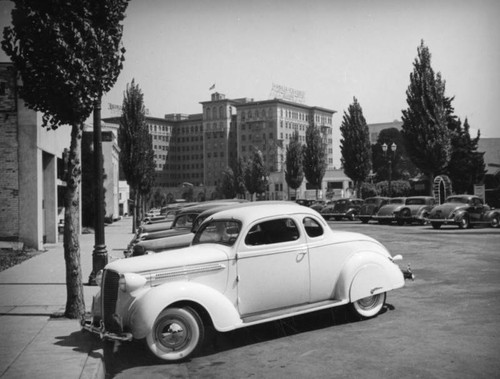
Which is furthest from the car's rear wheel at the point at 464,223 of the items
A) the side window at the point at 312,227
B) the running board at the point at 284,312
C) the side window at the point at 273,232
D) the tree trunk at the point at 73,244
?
the tree trunk at the point at 73,244

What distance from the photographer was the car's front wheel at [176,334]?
226 inches

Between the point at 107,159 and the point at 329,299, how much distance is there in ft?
121

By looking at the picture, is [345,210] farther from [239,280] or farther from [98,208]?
[239,280]

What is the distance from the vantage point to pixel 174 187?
162000mm

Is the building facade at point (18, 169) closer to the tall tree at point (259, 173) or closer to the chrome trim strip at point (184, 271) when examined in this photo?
the chrome trim strip at point (184, 271)

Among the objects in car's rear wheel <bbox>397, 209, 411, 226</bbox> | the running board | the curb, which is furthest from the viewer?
car's rear wheel <bbox>397, 209, 411, 226</bbox>

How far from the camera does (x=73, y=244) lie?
778 centimetres

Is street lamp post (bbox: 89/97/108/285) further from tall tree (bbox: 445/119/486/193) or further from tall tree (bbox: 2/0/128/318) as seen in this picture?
tall tree (bbox: 445/119/486/193)

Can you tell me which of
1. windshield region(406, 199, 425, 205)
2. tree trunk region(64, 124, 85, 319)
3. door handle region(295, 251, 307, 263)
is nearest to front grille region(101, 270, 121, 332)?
tree trunk region(64, 124, 85, 319)

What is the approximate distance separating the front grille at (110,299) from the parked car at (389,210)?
2463 centimetres

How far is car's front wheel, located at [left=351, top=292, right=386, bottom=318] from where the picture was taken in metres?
7.25

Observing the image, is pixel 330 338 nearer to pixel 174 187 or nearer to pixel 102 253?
pixel 102 253

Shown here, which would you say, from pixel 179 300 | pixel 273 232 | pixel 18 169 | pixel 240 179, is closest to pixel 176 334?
pixel 179 300

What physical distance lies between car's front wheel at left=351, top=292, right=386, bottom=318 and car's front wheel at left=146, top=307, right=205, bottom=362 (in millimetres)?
2487
